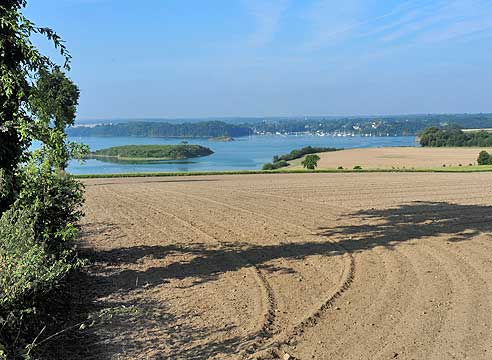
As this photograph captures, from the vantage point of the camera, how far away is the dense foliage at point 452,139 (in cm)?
8648

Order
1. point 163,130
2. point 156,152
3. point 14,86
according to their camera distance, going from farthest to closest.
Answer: point 163,130
point 156,152
point 14,86

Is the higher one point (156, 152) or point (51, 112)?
point (51, 112)

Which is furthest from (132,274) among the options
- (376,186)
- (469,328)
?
(376,186)

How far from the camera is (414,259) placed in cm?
1072

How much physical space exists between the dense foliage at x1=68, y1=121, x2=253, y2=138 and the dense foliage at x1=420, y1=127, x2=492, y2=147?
271 feet

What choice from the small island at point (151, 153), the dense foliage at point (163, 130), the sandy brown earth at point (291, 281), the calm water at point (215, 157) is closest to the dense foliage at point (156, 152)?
the small island at point (151, 153)

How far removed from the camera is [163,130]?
521ft

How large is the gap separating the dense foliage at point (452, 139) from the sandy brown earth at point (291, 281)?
249 feet

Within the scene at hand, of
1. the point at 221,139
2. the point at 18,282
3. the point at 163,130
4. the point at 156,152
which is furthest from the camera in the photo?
the point at 163,130

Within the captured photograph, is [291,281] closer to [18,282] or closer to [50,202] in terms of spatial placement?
[50,202]

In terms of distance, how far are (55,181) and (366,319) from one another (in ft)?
19.9

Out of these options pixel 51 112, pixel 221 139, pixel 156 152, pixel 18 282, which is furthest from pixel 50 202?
pixel 221 139

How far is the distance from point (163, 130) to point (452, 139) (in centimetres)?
9537

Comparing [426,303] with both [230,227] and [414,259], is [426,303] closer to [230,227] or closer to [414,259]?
[414,259]
